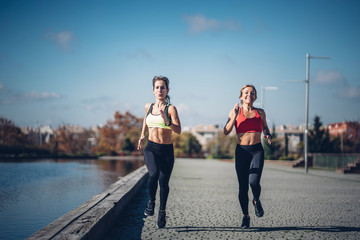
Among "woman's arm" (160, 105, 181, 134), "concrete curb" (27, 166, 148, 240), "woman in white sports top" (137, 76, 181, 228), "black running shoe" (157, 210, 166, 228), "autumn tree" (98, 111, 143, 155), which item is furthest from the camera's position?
"autumn tree" (98, 111, 143, 155)

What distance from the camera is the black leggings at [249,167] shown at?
5.36 m

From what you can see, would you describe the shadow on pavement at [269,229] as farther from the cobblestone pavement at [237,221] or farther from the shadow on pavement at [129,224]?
the shadow on pavement at [129,224]

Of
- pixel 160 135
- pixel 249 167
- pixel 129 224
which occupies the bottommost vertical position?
pixel 129 224

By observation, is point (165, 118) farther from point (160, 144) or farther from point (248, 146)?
point (248, 146)

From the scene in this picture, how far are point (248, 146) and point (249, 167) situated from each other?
32cm

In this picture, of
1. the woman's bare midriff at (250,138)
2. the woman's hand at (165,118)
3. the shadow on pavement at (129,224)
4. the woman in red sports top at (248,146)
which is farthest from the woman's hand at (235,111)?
the shadow on pavement at (129,224)

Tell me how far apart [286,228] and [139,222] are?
95.1 inches

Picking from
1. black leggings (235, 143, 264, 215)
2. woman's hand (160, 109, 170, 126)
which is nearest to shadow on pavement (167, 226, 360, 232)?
black leggings (235, 143, 264, 215)

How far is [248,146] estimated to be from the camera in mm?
5461

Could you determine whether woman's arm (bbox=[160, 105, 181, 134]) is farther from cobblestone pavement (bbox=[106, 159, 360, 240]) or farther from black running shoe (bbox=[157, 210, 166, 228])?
cobblestone pavement (bbox=[106, 159, 360, 240])

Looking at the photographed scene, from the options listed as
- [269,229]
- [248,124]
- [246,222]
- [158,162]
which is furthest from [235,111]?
[269,229]

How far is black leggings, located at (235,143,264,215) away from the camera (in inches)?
211

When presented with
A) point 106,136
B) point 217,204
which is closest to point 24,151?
point 106,136

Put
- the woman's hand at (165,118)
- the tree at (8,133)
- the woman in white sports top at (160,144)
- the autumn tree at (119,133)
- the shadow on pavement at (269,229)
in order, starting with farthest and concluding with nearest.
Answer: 1. the autumn tree at (119,133)
2. the tree at (8,133)
3. the shadow on pavement at (269,229)
4. the woman in white sports top at (160,144)
5. the woman's hand at (165,118)
